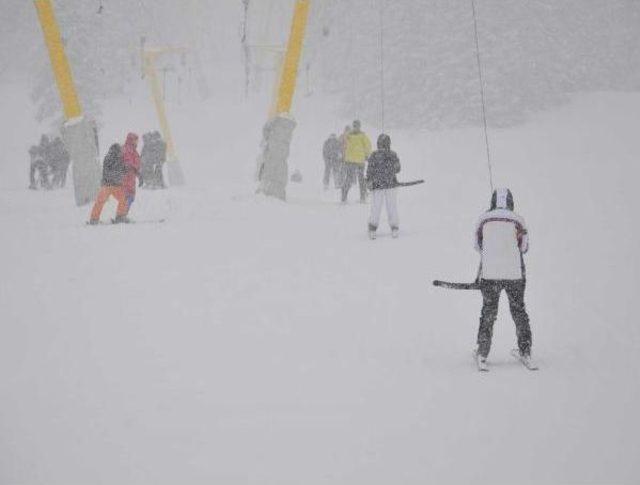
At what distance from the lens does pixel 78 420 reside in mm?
4398

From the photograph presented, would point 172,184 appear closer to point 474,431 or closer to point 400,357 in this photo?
point 400,357

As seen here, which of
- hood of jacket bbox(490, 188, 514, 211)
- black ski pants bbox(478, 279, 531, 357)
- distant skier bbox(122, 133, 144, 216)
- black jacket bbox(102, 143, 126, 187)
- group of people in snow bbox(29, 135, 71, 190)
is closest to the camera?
black ski pants bbox(478, 279, 531, 357)

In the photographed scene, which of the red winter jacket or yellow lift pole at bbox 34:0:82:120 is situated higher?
yellow lift pole at bbox 34:0:82:120

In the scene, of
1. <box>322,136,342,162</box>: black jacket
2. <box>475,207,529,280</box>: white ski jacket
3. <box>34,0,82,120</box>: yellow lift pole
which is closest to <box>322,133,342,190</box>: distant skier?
<box>322,136,342,162</box>: black jacket

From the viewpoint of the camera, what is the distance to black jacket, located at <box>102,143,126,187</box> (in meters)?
12.0

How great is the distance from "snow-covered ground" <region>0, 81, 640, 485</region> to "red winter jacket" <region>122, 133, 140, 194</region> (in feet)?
3.12

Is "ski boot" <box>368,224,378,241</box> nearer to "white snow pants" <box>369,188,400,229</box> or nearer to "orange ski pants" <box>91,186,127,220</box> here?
"white snow pants" <box>369,188,400,229</box>

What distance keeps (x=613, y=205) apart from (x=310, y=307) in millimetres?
10560

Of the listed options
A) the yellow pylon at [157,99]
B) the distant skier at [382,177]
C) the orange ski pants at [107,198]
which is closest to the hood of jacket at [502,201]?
the distant skier at [382,177]

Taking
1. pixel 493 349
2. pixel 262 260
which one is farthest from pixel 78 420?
pixel 262 260

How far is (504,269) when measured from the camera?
236 inches

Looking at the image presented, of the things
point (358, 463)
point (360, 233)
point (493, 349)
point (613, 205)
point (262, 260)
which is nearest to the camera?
point (358, 463)

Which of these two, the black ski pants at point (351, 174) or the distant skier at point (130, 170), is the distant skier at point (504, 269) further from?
the black ski pants at point (351, 174)

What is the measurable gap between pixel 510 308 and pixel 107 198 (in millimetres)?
8537
